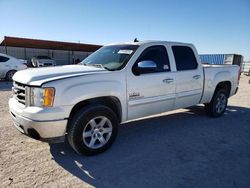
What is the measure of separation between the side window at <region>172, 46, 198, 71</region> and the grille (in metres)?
→ 3.13

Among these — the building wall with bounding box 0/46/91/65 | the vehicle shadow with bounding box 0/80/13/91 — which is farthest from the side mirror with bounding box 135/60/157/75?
the building wall with bounding box 0/46/91/65

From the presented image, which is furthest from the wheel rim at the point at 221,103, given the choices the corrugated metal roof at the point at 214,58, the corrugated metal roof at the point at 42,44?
the corrugated metal roof at the point at 42,44

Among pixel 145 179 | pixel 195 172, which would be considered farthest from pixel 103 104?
pixel 195 172

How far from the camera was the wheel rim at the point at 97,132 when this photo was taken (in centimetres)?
358

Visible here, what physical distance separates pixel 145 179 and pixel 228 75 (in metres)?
4.51

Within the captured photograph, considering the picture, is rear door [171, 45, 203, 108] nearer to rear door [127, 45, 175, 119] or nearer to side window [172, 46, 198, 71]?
side window [172, 46, 198, 71]

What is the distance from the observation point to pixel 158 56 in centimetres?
464

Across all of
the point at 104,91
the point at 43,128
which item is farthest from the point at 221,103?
the point at 43,128

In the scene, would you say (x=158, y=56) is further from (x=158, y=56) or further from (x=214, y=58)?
(x=214, y=58)

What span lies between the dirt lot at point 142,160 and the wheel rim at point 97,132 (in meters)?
0.22

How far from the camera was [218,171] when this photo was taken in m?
3.24

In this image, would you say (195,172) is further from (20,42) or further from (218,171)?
(20,42)

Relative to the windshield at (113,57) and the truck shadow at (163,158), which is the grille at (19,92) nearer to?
the truck shadow at (163,158)

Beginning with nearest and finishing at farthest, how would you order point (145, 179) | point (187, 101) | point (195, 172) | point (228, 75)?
point (145, 179) < point (195, 172) < point (187, 101) < point (228, 75)
